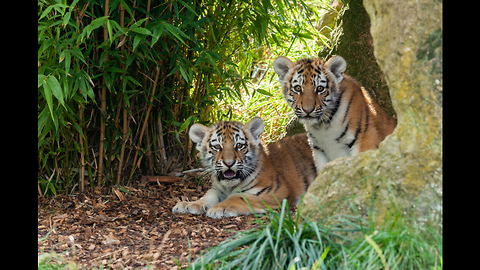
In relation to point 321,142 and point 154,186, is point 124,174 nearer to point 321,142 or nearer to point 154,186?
point 154,186

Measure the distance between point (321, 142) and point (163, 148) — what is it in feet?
5.52

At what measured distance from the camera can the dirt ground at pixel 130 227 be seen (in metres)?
3.04

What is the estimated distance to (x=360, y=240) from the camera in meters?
2.25

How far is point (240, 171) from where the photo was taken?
4203 mm

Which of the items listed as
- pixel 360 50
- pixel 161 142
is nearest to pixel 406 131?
pixel 360 50

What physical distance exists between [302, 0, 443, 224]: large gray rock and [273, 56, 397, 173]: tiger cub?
1359 millimetres

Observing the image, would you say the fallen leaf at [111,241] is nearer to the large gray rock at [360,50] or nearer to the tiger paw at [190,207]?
the tiger paw at [190,207]

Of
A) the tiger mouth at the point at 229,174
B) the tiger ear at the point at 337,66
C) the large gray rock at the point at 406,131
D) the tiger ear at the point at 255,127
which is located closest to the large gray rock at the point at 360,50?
the tiger ear at the point at 337,66

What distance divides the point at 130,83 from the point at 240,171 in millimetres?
1206

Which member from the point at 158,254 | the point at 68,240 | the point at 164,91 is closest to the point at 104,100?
the point at 164,91

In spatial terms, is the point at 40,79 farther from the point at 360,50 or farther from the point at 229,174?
the point at 360,50

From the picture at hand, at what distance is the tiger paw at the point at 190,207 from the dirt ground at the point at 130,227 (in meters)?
0.06

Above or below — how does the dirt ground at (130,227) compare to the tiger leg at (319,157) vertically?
below

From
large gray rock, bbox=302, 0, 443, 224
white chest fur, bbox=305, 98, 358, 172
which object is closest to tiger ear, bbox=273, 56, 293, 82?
white chest fur, bbox=305, 98, 358, 172
